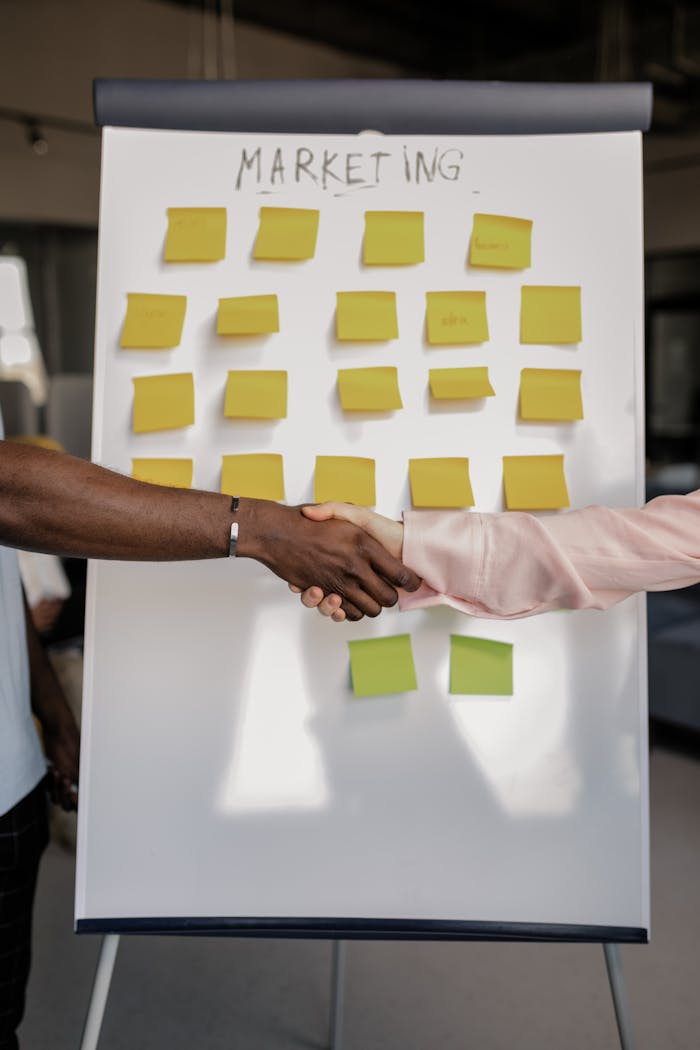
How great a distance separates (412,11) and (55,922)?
6.18m

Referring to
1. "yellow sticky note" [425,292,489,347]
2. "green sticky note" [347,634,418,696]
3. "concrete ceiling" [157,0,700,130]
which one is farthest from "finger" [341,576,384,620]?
"concrete ceiling" [157,0,700,130]

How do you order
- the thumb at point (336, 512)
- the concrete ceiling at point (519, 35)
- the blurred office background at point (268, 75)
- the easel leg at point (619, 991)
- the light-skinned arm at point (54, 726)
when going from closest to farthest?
the thumb at point (336, 512)
the easel leg at point (619, 991)
the light-skinned arm at point (54, 726)
the blurred office background at point (268, 75)
the concrete ceiling at point (519, 35)

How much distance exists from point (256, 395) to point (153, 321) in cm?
16

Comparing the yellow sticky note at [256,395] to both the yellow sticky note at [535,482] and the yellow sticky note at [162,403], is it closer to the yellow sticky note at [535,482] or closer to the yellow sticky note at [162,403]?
the yellow sticky note at [162,403]

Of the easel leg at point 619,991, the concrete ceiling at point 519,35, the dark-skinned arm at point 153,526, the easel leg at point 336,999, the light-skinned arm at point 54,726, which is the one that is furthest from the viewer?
the concrete ceiling at point 519,35

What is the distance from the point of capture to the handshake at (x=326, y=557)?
1.01m

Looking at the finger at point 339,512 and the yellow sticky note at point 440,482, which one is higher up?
the yellow sticky note at point 440,482

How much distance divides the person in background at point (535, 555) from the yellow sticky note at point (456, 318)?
0.24 meters

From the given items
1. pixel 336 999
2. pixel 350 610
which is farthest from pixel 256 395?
pixel 336 999

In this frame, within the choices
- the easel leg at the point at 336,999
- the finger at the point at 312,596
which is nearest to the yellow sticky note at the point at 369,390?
the finger at the point at 312,596

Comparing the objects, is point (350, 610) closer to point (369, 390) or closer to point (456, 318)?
point (369, 390)

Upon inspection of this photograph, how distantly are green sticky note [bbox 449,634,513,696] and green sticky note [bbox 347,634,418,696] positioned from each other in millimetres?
57

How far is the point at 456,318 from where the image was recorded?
1188mm

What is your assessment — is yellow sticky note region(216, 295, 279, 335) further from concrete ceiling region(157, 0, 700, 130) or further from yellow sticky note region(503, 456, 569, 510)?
concrete ceiling region(157, 0, 700, 130)
